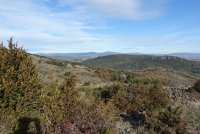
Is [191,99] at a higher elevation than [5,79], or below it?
below

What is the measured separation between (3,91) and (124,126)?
7239 mm

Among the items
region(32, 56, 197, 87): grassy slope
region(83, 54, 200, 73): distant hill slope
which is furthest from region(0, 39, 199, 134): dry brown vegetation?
region(83, 54, 200, 73): distant hill slope

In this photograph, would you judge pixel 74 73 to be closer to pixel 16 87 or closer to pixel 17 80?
pixel 17 80

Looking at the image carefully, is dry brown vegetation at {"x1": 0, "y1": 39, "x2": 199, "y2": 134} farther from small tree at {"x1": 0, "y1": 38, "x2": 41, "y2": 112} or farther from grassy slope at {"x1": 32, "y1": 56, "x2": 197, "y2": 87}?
grassy slope at {"x1": 32, "y1": 56, "x2": 197, "y2": 87}

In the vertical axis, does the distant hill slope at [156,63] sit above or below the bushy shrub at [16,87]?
below

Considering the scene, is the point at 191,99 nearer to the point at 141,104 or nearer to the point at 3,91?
the point at 141,104

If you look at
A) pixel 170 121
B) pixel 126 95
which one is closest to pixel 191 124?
pixel 170 121

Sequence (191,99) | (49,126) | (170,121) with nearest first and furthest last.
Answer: (49,126), (170,121), (191,99)

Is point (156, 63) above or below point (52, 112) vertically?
below

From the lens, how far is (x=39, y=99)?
56.9ft

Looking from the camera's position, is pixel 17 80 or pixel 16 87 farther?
pixel 17 80

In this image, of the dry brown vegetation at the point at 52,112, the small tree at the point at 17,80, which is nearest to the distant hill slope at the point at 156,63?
the dry brown vegetation at the point at 52,112

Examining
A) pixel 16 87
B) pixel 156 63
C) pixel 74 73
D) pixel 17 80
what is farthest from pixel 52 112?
pixel 156 63

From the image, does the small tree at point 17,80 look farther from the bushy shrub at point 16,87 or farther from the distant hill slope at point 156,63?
the distant hill slope at point 156,63
